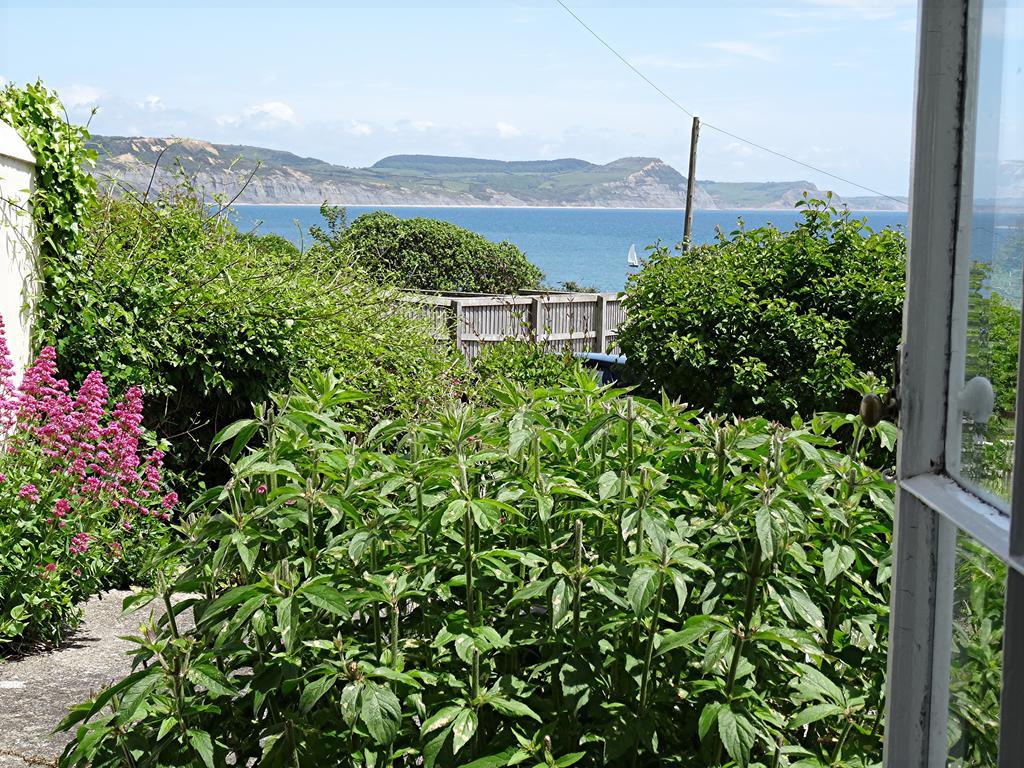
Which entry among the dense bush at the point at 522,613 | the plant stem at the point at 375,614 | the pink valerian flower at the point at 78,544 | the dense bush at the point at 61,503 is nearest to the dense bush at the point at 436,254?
the dense bush at the point at 61,503

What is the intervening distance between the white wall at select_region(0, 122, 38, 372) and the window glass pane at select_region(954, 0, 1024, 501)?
5.91 meters

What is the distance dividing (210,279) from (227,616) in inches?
224

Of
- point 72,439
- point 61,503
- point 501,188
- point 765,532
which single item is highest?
point 501,188

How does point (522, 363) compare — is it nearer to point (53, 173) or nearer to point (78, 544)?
point (53, 173)

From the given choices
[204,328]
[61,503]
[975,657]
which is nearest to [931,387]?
[975,657]

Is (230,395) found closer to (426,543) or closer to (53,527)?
(53,527)

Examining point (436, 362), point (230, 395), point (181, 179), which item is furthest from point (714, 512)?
point (181, 179)

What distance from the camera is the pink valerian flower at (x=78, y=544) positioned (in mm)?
5199

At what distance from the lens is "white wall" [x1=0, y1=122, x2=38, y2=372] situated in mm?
6094

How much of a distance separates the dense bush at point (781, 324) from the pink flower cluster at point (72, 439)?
359cm

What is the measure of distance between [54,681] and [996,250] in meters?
4.70

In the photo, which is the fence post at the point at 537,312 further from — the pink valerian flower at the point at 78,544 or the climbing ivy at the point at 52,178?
the pink valerian flower at the point at 78,544

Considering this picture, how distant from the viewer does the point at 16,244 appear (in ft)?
20.7

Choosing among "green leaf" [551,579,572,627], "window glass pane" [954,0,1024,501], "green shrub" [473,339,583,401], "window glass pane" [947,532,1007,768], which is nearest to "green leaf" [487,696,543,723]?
"green leaf" [551,579,572,627]
